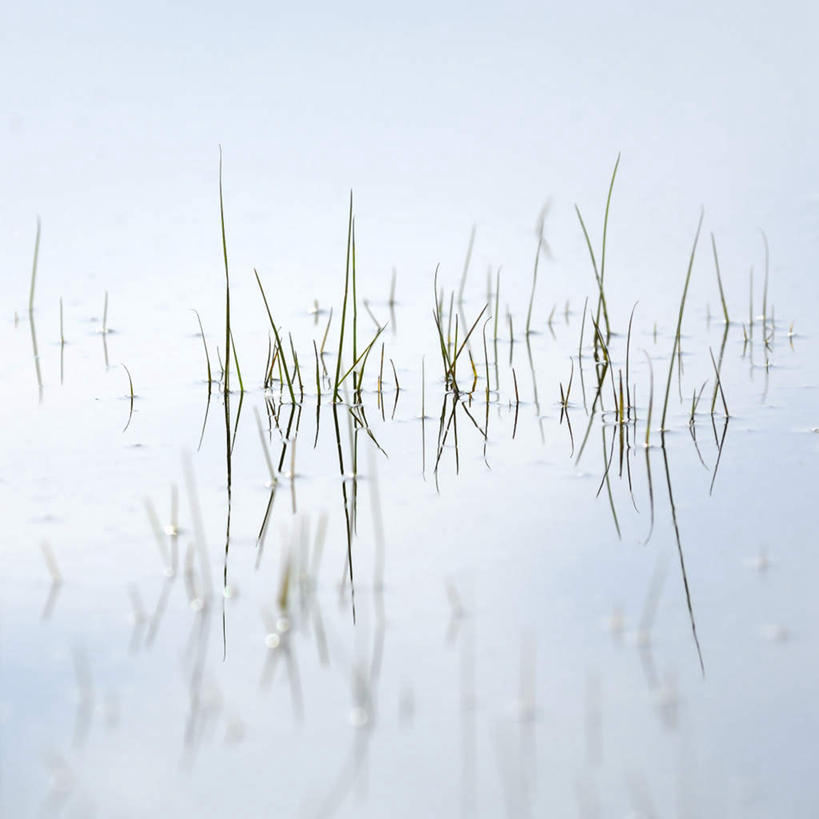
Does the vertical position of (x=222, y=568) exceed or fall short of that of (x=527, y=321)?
it falls short

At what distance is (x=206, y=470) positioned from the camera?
8.70 ft

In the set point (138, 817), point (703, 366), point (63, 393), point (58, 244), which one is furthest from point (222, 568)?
point (58, 244)

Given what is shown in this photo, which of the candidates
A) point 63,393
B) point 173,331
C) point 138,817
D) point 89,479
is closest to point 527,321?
point 173,331

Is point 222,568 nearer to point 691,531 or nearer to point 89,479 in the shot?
point 89,479

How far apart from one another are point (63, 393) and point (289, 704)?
170 cm

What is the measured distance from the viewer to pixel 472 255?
4.30 metres

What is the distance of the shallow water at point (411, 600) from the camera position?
5.18 feet

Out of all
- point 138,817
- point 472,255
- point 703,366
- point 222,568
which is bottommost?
point 138,817

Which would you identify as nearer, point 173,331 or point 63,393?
point 63,393

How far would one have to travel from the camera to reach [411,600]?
6.62 ft

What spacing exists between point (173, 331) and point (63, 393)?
1.91ft

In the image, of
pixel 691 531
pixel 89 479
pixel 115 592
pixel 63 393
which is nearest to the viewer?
pixel 115 592

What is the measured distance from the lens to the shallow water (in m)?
1.58

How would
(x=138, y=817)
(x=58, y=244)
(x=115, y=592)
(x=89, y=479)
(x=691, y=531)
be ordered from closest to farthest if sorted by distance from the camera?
(x=138, y=817) < (x=115, y=592) < (x=691, y=531) < (x=89, y=479) < (x=58, y=244)
